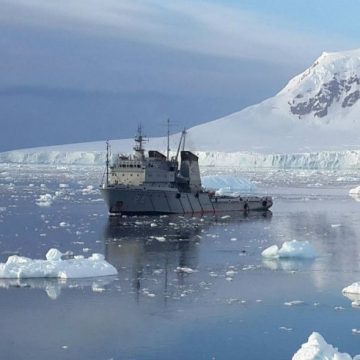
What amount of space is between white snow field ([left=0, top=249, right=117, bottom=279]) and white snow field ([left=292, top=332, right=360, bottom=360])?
635 centimetres

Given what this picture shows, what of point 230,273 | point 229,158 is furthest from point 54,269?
point 229,158

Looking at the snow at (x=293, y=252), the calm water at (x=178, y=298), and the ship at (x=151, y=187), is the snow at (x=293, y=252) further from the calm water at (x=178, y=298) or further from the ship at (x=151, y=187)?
the ship at (x=151, y=187)

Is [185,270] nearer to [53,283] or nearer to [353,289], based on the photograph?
[53,283]

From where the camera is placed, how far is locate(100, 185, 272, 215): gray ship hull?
29.9m

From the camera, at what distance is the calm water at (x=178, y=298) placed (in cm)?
1054

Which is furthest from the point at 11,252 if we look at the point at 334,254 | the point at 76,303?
the point at 334,254

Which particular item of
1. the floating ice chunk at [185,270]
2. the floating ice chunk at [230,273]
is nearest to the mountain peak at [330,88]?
the floating ice chunk at [185,270]

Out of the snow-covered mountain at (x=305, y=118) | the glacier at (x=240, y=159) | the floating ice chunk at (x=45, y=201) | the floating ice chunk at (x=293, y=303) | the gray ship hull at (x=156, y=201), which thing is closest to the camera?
the floating ice chunk at (x=293, y=303)

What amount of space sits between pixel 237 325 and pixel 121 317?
68.9 inches

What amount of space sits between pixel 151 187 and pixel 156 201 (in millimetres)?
670

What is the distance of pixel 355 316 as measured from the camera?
12.2 meters

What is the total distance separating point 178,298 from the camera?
43.8 ft

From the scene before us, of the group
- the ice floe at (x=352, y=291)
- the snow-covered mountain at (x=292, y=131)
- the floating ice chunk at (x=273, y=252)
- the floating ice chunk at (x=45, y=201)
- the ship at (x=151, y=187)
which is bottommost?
the ice floe at (x=352, y=291)

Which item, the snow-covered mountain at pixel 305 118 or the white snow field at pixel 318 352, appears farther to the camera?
the snow-covered mountain at pixel 305 118
